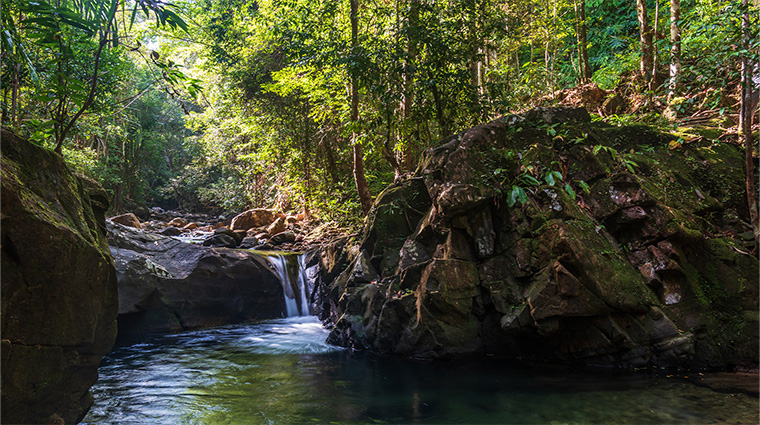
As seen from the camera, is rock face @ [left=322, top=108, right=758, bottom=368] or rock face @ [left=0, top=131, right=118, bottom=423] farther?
rock face @ [left=322, top=108, right=758, bottom=368]

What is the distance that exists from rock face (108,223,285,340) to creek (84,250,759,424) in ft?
4.90

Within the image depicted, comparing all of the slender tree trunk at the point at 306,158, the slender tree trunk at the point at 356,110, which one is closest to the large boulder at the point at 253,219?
the slender tree trunk at the point at 306,158

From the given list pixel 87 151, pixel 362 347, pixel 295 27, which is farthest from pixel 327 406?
pixel 87 151

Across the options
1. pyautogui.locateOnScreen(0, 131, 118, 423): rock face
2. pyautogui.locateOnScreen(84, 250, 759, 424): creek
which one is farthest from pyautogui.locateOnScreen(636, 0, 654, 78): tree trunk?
pyautogui.locateOnScreen(0, 131, 118, 423): rock face

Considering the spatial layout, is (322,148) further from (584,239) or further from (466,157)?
(584,239)

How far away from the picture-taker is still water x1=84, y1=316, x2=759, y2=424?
173 inches

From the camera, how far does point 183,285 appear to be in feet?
31.3

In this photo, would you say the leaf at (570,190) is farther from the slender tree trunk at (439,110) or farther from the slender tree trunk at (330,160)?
the slender tree trunk at (330,160)

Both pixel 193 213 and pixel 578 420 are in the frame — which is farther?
pixel 193 213

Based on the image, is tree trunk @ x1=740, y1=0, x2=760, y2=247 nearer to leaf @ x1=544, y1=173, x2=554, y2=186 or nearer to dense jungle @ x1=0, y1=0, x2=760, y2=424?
dense jungle @ x1=0, y1=0, x2=760, y2=424

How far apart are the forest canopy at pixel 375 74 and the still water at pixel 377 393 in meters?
3.24

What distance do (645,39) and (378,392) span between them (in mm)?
10159

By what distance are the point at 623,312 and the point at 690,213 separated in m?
2.05

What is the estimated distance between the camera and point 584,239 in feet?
19.6
